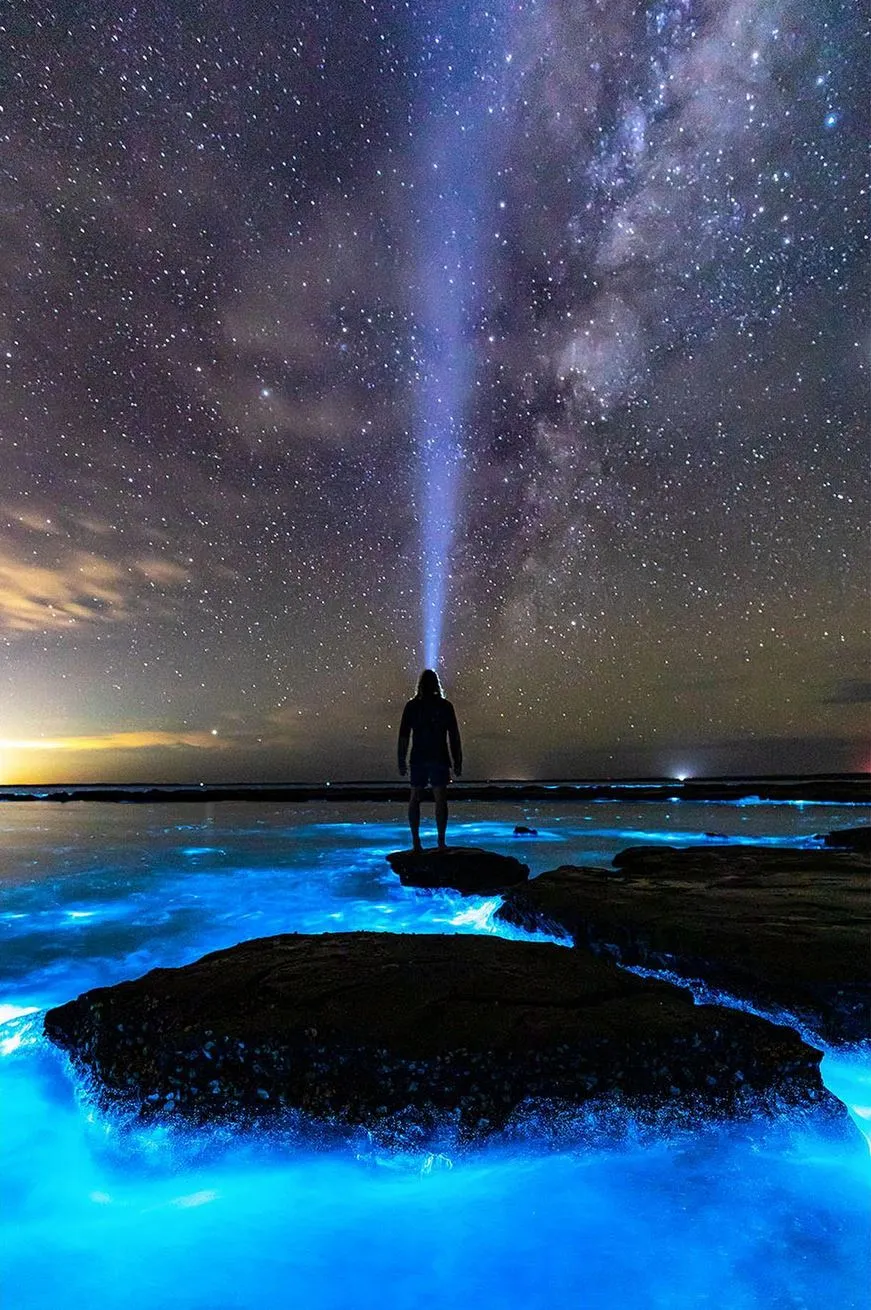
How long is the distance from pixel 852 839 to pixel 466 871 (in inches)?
364

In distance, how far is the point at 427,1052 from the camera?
2664 millimetres

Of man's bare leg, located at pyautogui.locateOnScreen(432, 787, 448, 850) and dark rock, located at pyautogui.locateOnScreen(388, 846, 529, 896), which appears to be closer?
dark rock, located at pyautogui.locateOnScreen(388, 846, 529, 896)

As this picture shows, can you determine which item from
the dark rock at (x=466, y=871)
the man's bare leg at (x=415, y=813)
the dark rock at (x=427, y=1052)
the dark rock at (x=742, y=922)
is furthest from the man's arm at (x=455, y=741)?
the dark rock at (x=427, y=1052)

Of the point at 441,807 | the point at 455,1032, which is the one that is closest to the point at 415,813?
the point at 441,807

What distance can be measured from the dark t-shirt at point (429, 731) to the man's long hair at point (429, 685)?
0.31 ft

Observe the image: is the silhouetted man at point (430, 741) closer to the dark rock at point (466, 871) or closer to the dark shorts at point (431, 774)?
the dark shorts at point (431, 774)

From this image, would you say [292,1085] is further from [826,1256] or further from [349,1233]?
[826,1256]

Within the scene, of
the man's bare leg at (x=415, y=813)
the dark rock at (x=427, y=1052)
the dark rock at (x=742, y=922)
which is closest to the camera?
the dark rock at (x=427, y=1052)

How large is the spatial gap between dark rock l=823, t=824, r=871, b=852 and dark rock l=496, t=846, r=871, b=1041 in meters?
5.76

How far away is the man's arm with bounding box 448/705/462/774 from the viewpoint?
312 inches

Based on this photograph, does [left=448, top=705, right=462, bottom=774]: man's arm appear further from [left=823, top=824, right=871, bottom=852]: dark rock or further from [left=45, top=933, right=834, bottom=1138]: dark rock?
[left=823, top=824, right=871, bottom=852]: dark rock

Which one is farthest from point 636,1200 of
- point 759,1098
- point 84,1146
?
point 84,1146

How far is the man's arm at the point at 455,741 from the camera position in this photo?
26.0ft

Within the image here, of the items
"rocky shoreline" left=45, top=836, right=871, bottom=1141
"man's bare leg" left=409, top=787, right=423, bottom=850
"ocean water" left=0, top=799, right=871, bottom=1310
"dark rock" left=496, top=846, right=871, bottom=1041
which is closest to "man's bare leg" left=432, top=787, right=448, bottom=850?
"man's bare leg" left=409, top=787, right=423, bottom=850
